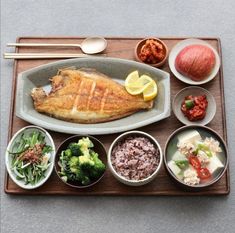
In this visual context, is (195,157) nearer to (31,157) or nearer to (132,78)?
(132,78)

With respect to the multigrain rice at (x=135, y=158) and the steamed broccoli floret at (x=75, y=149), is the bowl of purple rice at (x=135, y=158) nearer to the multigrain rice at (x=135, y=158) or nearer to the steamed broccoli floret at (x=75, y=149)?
the multigrain rice at (x=135, y=158)

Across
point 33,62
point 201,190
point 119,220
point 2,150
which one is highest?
point 33,62

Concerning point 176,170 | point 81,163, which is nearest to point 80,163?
point 81,163

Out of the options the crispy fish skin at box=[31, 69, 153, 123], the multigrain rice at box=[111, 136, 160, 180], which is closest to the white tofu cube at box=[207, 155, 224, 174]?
the multigrain rice at box=[111, 136, 160, 180]
